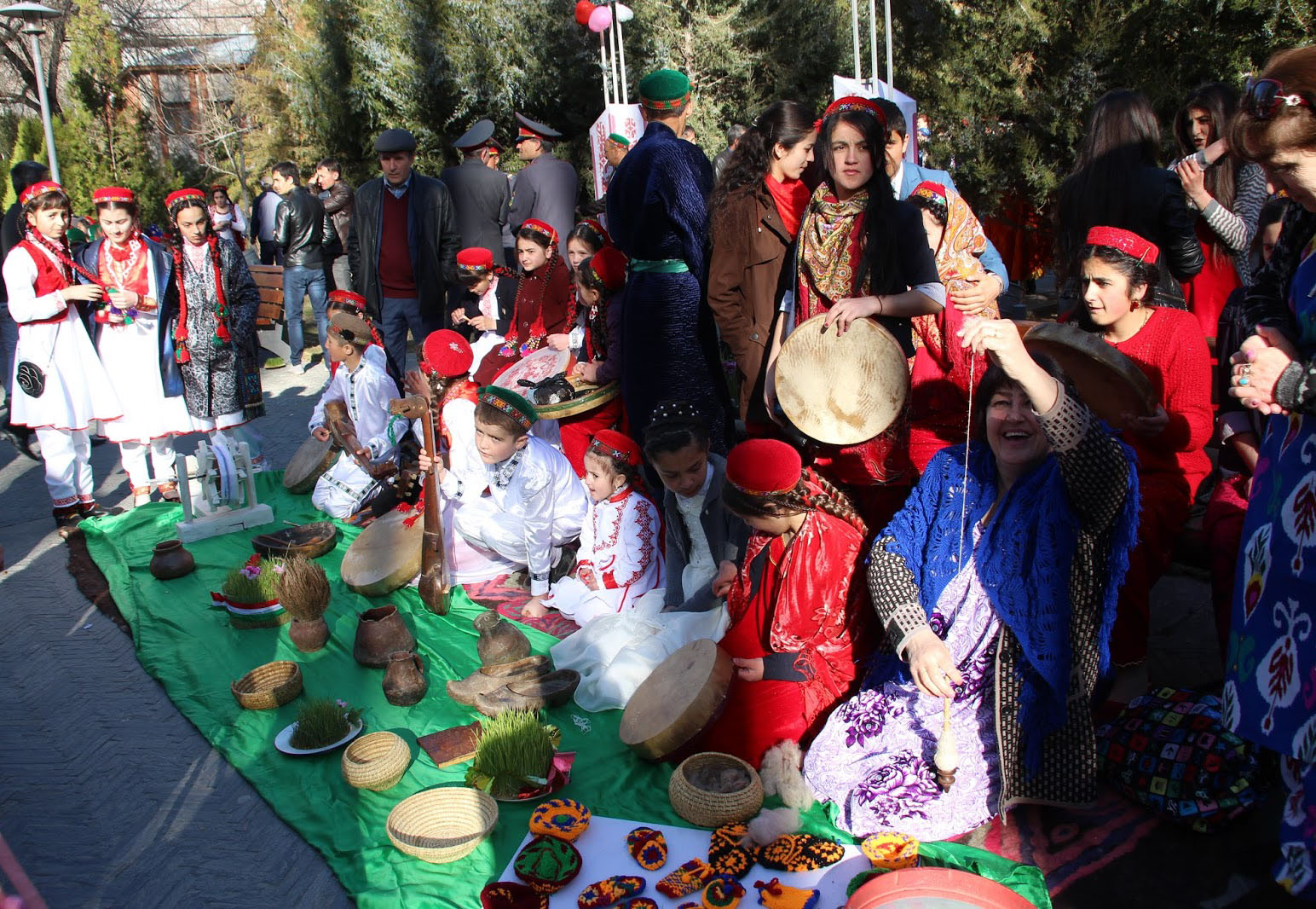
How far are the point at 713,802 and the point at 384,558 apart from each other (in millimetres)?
2598

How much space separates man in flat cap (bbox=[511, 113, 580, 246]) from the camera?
8.44m

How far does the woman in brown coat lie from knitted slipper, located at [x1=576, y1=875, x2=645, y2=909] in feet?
7.31

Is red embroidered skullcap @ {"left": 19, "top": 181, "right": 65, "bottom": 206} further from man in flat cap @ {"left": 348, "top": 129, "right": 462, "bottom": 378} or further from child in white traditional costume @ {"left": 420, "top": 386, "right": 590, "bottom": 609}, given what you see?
child in white traditional costume @ {"left": 420, "top": 386, "right": 590, "bottom": 609}

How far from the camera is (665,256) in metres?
4.63

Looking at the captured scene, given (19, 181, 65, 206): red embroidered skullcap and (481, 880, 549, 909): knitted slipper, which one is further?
(19, 181, 65, 206): red embroidered skullcap

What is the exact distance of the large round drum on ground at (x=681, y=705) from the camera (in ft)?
10.5

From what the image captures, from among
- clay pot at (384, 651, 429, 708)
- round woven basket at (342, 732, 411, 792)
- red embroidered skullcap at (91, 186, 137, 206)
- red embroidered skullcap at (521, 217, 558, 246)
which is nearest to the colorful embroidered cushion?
round woven basket at (342, 732, 411, 792)

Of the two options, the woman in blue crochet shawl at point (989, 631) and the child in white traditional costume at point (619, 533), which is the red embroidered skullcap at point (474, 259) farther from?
the woman in blue crochet shawl at point (989, 631)

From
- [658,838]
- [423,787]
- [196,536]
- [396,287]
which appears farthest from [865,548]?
[396,287]

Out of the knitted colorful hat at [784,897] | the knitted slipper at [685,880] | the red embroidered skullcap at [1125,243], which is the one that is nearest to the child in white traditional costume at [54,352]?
the knitted slipper at [685,880]

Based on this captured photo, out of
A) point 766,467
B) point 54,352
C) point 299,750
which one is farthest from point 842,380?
point 54,352

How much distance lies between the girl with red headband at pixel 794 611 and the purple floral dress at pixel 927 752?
24cm

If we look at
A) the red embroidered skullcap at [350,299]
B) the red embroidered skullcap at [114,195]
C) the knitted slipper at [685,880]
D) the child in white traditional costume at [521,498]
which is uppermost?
the red embroidered skullcap at [114,195]

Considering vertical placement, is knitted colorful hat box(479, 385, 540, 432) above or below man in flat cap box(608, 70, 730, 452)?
below
